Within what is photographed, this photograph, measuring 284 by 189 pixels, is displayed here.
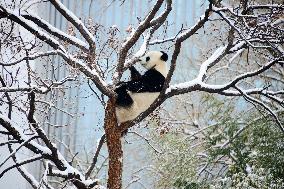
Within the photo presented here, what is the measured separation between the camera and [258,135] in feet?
12.6

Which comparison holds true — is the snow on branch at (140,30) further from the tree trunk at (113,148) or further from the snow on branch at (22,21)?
the snow on branch at (22,21)

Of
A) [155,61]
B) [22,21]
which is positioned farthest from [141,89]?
[22,21]

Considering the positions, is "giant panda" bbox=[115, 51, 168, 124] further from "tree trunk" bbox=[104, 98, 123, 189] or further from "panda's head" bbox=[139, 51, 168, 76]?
"tree trunk" bbox=[104, 98, 123, 189]

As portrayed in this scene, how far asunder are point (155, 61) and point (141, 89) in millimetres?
302

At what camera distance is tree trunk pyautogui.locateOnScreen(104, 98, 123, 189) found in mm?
2316

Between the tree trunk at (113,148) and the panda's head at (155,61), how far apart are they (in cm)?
59

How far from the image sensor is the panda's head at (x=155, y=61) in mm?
2820

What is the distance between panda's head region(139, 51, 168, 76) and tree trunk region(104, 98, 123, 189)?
0.59m

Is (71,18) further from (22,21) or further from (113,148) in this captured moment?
(113,148)

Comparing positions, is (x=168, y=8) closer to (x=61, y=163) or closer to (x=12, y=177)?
(x=61, y=163)

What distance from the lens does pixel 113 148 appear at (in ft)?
7.64

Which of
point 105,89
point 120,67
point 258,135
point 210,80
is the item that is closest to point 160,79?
point 120,67

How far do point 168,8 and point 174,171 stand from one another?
2.63m

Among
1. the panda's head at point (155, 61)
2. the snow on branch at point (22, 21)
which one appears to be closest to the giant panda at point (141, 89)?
the panda's head at point (155, 61)
